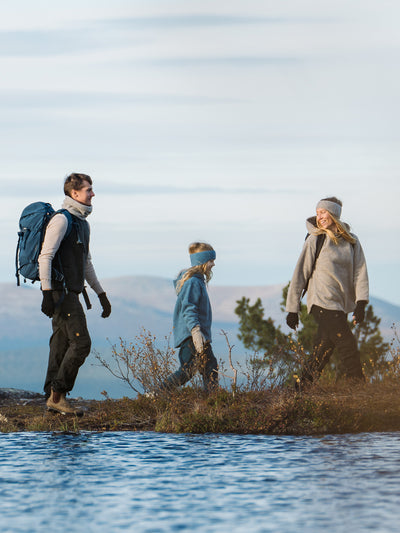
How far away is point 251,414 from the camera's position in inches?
372

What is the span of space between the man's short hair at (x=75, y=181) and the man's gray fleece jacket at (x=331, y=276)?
2680mm

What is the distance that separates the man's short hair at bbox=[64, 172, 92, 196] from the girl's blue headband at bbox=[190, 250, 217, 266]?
1569 millimetres

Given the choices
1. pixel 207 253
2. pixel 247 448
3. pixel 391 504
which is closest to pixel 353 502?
pixel 391 504

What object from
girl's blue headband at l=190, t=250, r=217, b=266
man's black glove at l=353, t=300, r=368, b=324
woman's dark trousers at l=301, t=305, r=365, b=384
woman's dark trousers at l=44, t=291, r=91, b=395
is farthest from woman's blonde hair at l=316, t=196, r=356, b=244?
woman's dark trousers at l=44, t=291, r=91, b=395

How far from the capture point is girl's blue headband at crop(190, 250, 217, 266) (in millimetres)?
10602

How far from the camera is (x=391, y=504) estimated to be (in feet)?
19.4

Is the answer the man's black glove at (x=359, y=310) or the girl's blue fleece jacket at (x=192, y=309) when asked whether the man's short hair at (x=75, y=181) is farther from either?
the man's black glove at (x=359, y=310)

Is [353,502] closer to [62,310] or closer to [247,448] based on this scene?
[247,448]

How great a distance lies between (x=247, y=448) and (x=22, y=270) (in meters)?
3.39

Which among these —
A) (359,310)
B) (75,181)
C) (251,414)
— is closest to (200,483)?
(251,414)

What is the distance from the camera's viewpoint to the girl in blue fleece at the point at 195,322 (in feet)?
33.9

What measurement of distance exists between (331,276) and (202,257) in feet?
5.07

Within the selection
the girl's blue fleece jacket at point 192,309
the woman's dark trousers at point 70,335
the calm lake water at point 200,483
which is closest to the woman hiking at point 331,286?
the girl's blue fleece jacket at point 192,309

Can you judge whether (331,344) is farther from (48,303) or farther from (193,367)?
(48,303)
